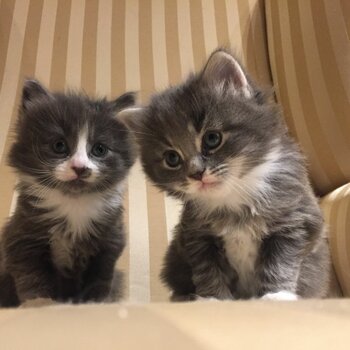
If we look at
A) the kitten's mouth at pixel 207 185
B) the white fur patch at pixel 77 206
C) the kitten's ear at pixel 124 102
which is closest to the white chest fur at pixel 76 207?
the white fur patch at pixel 77 206

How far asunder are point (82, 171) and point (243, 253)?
0.39 m

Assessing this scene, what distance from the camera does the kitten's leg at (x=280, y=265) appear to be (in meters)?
1.09

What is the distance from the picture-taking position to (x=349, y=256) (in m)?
1.44

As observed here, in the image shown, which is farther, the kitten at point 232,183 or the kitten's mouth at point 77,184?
the kitten's mouth at point 77,184

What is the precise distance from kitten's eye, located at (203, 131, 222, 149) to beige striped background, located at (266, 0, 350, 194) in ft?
1.85

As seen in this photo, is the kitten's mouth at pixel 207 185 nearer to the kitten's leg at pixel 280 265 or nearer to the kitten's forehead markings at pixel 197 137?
the kitten's forehead markings at pixel 197 137

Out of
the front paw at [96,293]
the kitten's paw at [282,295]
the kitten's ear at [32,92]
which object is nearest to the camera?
the kitten's paw at [282,295]

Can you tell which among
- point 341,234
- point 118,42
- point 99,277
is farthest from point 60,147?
point 118,42

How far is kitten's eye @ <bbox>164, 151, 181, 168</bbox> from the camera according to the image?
44.8 inches

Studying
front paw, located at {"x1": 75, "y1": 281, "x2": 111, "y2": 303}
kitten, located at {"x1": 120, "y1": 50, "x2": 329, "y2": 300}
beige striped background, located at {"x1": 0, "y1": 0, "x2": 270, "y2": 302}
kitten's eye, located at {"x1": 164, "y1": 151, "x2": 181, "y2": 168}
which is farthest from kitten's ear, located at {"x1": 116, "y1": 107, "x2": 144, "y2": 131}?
beige striped background, located at {"x1": 0, "y1": 0, "x2": 270, "y2": 302}

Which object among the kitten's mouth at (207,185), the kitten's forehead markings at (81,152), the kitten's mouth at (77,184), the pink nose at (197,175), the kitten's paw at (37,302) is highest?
the kitten's forehead markings at (81,152)

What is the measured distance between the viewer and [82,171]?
3.95 ft

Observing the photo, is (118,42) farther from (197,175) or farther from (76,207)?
(197,175)

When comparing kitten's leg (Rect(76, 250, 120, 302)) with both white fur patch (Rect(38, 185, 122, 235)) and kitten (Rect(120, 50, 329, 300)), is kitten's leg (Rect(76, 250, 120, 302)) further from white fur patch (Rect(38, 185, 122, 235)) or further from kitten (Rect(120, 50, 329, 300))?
kitten (Rect(120, 50, 329, 300))
